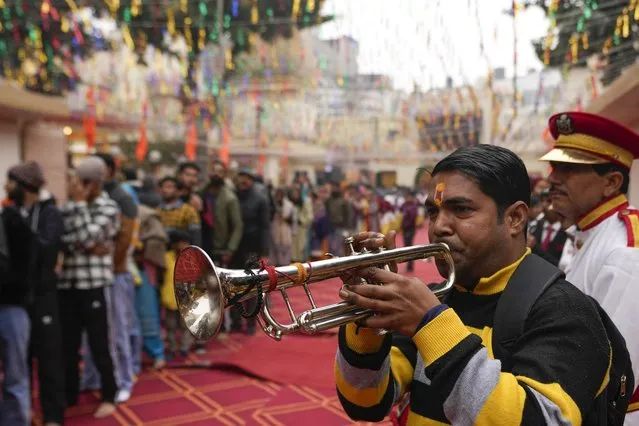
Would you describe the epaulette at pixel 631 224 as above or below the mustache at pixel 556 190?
below

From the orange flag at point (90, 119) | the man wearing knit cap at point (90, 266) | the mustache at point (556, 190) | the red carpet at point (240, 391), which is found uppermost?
the orange flag at point (90, 119)

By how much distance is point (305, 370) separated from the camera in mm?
5363

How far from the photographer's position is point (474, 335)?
1286mm

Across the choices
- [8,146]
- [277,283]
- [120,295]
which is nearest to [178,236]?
[120,295]

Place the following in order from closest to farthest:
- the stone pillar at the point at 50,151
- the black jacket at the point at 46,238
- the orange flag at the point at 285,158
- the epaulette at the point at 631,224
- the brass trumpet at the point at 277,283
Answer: the brass trumpet at the point at 277,283 < the epaulette at the point at 631,224 < the black jacket at the point at 46,238 < the stone pillar at the point at 50,151 < the orange flag at the point at 285,158

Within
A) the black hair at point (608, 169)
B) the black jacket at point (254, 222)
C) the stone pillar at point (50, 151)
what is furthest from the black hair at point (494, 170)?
the stone pillar at point (50, 151)

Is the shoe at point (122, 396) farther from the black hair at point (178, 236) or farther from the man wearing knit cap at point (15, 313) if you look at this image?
the black hair at point (178, 236)

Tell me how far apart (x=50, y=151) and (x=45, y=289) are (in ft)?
29.4

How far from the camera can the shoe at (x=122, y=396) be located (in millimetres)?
4562

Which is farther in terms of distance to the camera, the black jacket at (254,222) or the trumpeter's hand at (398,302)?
the black jacket at (254,222)

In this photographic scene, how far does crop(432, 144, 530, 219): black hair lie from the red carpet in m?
2.07

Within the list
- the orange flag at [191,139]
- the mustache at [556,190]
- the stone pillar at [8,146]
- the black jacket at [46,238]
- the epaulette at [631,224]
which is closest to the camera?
the epaulette at [631,224]

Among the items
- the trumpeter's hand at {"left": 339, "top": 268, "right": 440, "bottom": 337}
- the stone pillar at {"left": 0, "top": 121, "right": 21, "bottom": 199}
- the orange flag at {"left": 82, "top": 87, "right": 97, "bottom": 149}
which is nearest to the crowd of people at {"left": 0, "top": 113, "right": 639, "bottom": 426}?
the trumpeter's hand at {"left": 339, "top": 268, "right": 440, "bottom": 337}

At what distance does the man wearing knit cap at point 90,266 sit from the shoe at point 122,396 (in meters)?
0.18
